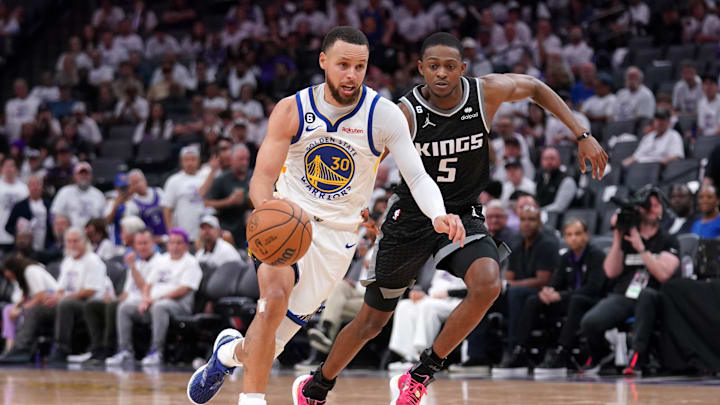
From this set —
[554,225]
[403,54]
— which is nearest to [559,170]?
[554,225]

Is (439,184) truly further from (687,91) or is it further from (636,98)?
(687,91)

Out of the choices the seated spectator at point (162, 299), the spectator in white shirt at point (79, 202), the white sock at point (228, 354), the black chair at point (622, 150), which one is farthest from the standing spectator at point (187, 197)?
the white sock at point (228, 354)

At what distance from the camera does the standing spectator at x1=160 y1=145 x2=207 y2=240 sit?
44.1 feet

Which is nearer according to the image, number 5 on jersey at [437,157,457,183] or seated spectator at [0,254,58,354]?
number 5 on jersey at [437,157,457,183]

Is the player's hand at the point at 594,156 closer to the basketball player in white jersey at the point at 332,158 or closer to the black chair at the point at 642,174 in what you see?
the basketball player in white jersey at the point at 332,158

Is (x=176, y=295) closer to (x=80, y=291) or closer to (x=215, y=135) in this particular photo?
(x=80, y=291)

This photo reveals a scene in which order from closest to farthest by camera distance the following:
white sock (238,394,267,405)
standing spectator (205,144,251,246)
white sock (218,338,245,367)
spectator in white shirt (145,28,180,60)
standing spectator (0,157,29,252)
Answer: white sock (238,394,267,405) < white sock (218,338,245,367) < standing spectator (205,144,251,246) < standing spectator (0,157,29,252) < spectator in white shirt (145,28,180,60)

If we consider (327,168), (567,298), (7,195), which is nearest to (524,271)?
(567,298)

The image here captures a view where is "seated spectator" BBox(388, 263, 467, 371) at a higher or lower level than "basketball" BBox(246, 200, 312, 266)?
lower

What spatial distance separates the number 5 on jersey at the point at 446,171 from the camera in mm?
6012

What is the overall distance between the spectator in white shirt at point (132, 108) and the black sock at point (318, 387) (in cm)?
1331

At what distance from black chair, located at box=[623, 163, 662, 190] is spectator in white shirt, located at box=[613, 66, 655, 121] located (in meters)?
1.68

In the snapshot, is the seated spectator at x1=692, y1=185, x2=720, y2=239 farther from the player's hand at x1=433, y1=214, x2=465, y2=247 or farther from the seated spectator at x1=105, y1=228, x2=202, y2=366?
the player's hand at x1=433, y1=214, x2=465, y2=247

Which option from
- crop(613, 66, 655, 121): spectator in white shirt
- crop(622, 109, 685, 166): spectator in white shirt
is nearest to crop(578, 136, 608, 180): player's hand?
crop(622, 109, 685, 166): spectator in white shirt
